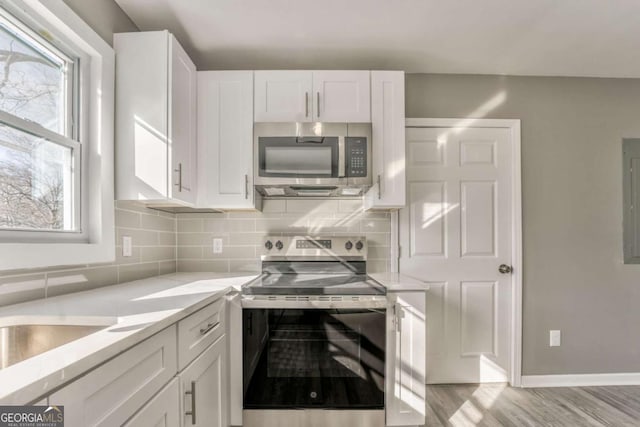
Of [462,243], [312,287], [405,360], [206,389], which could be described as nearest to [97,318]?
[206,389]

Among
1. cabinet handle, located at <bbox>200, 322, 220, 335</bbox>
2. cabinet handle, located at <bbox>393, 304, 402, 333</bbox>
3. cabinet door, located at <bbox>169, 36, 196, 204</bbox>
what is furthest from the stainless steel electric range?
cabinet door, located at <bbox>169, 36, 196, 204</bbox>

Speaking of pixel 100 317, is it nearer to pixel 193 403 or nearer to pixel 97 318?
pixel 97 318

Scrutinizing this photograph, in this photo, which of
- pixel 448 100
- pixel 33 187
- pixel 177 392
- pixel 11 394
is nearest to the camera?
pixel 11 394

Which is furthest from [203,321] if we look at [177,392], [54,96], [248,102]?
[248,102]

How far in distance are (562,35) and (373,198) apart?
1536mm

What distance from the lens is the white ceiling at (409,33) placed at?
174 cm

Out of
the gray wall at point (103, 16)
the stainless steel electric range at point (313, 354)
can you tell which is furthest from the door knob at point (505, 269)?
the gray wall at point (103, 16)

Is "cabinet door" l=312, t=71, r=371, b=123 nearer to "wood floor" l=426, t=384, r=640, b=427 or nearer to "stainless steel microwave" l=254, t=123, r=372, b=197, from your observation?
"stainless steel microwave" l=254, t=123, r=372, b=197

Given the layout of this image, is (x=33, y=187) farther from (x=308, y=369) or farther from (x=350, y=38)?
(x=350, y=38)

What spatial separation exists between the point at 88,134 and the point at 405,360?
6.69 feet

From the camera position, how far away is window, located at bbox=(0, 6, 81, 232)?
121cm

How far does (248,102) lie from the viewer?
82.4 inches

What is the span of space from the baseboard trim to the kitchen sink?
2850 mm

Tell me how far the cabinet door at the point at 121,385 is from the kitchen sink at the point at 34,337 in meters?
0.18
